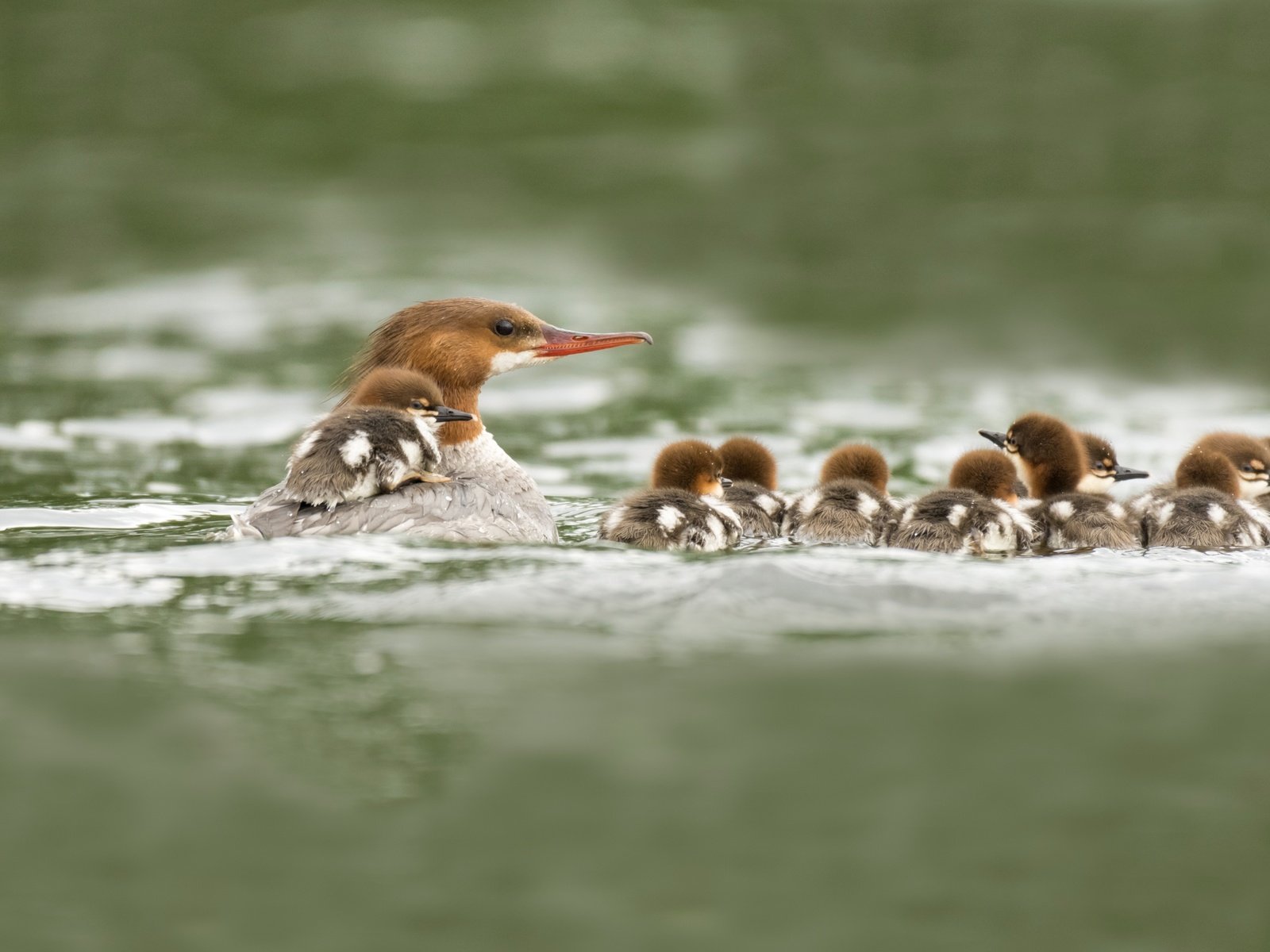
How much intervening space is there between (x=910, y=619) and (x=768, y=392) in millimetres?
4775

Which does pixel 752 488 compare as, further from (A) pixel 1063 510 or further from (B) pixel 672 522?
(A) pixel 1063 510

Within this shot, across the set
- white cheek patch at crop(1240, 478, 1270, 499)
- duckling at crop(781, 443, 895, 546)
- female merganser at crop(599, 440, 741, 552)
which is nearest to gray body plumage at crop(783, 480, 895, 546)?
duckling at crop(781, 443, 895, 546)

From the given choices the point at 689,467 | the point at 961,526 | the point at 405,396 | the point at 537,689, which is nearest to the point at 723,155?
the point at 689,467

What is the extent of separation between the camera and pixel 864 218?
1051 cm

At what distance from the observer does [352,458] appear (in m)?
5.15

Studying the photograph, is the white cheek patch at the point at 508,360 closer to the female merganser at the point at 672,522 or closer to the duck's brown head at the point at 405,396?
the duck's brown head at the point at 405,396

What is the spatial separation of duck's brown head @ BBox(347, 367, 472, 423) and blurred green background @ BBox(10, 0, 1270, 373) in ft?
15.3

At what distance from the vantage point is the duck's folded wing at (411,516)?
5141mm

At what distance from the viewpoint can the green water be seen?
11.8 feet

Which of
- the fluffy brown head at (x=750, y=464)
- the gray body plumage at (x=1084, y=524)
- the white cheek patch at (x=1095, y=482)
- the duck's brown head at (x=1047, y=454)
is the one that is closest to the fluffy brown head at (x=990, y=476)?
the gray body plumage at (x=1084, y=524)

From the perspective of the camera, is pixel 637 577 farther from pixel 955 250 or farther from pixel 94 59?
pixel 94 59

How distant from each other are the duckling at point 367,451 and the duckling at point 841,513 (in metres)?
1.23

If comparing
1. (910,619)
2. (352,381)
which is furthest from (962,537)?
(352,381)

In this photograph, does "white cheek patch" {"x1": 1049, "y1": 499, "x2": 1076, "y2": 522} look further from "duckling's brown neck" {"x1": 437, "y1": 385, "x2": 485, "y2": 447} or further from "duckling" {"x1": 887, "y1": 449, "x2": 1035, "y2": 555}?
"duckling's brown neck" {"x1": 437, "y1": 385, "x2": 485, "y2": 447}
